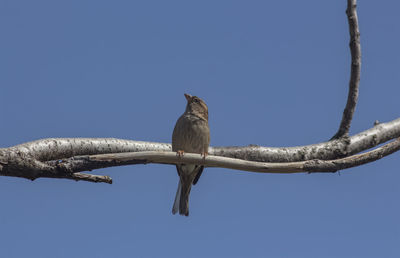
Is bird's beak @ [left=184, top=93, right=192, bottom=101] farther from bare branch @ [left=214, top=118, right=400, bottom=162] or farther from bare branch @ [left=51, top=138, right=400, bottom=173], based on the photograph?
bare branch @ [left=51, top=138, right=400, bottom=173]

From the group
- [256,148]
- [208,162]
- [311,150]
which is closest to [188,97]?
[256,148]

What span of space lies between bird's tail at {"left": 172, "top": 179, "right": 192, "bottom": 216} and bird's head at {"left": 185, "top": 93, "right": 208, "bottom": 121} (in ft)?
3.55

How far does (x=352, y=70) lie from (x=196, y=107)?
282 cm

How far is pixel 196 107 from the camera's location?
8.02 metres

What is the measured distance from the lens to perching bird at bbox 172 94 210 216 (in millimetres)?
7363

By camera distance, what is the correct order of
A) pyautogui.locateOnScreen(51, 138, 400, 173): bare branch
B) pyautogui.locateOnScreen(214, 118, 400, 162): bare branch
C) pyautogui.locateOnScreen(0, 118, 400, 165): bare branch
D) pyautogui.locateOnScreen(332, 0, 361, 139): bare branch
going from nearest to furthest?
pyautogui.locateOnScreen(51, 138, 400, 173): bare branch, pyautogui.locateOnScreen(0, 118, 400, 165): bare branch, pyautogui.locateOnScreen(332, 0, 361, 139): bare branch, pyautogui.locateOnScreen(214, 118, 400, 162): bare branch

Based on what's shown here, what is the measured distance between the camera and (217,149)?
6.44 m

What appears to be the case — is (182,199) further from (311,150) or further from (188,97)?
(311,150)

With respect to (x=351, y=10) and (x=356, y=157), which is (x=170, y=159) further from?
(x=351, y=10)

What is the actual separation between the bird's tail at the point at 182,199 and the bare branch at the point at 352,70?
235 centimetres

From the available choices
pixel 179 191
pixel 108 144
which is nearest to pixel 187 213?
pixel 179 191

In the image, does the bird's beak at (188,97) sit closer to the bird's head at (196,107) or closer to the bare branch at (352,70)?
the bird's head at (196,107)

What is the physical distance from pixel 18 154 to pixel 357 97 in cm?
376

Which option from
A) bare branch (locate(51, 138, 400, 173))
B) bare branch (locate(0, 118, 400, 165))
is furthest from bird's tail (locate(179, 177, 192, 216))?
bare branch (locate(51, 138, 400, 173))
